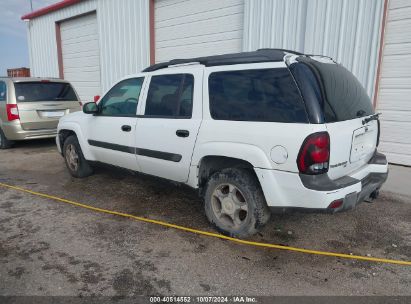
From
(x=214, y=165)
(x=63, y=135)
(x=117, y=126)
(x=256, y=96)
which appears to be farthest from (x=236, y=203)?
(x=63, y=135)

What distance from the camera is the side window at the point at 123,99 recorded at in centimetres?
423

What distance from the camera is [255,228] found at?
3207 mm

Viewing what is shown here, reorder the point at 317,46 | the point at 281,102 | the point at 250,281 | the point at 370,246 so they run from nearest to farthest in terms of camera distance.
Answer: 1. the point at 250,281
2. the point at 281,102
3. the point at 370,246
4. the point at 317,46

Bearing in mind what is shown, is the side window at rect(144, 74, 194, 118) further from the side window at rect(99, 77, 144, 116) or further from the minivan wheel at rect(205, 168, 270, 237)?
the minivan wheel at rect(205, 168, 270, 237)

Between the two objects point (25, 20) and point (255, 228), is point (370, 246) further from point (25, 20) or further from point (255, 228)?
point (25, 20)

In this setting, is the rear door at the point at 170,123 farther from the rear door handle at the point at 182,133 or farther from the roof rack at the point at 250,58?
the roof rack at the point at 250,58

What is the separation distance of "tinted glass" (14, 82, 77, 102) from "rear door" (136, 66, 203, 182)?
4.62 m

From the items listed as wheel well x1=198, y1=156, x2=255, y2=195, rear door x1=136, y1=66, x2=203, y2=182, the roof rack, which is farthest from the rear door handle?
the roof rack

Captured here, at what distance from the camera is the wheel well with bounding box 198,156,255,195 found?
322 centimetres

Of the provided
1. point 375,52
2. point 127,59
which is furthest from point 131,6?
point 375,52

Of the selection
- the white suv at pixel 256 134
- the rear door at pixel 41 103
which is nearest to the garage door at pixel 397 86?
the white suv at pixel 256 134

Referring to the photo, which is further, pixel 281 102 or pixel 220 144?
pixel 220 144

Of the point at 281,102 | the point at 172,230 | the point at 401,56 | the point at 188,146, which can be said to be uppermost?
the point at 401,56

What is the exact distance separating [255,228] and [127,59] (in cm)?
875
